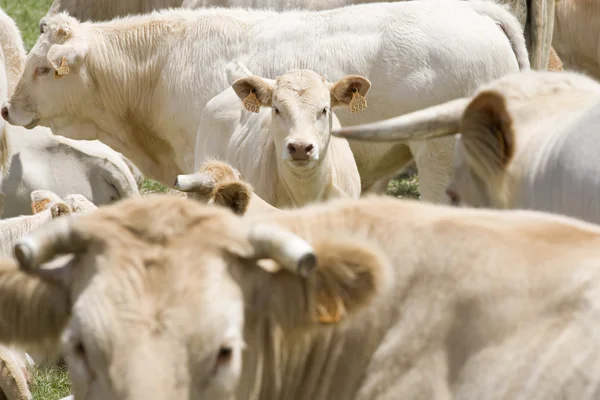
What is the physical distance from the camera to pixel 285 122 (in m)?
7.08

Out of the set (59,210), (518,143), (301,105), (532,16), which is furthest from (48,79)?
(518,143)

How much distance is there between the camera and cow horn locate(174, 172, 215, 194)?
5527 mm

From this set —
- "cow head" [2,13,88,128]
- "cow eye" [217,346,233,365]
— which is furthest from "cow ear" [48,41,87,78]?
"cow eye" [217,346,233,365]

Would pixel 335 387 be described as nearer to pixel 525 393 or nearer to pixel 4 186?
pixel 525 393

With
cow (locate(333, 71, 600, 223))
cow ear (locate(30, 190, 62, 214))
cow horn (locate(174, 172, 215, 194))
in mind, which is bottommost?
cow ear (locate(30, 190, 62, 214))

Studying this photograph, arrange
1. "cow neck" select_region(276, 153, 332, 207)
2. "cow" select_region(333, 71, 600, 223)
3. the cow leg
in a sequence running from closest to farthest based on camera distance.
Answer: "cow" select_region(333, 71, 600, 223)
"cow neck" select_region(276, 153, 332, 207)
the cow leg

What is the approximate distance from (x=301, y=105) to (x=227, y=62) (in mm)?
2191

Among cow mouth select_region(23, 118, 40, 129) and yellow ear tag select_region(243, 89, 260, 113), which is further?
cow mouth select_region(23, 118, 40, 129)

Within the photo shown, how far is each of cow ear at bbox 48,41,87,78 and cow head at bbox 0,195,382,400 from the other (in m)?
6.95

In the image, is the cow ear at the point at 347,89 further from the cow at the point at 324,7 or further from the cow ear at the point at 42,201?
the cow at the point at 324,7

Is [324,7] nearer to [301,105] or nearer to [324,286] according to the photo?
[301,105]

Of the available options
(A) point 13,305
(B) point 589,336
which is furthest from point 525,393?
(A) point 13,305

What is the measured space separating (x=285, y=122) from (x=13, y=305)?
4.36 metres

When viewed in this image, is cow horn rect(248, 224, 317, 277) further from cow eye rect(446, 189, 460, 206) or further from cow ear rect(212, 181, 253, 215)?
cow ear rect(212, 181, 253, 215)
